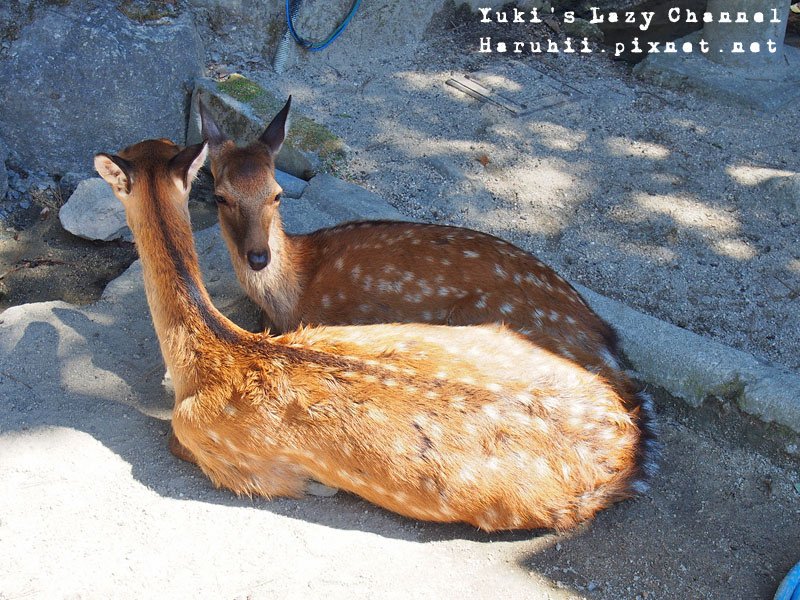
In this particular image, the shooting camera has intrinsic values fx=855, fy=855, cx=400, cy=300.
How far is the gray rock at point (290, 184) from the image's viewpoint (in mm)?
5223

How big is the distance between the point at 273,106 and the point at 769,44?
4.13 meters

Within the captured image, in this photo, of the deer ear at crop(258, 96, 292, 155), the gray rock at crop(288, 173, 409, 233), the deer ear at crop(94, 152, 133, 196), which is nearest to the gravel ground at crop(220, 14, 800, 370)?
the gray rock at crop(288, 173, 409, 233)

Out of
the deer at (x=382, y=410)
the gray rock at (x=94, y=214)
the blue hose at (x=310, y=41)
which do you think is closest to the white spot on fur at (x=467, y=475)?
the deer at (x=382, y=410)

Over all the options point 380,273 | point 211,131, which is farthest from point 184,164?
point 380,273

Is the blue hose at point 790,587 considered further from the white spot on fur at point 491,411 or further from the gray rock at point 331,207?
the gray rock at point 331,207

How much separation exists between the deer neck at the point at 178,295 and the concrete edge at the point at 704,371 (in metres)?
1.87

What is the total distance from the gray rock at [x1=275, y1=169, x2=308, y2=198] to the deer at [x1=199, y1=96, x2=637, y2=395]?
3.39 feet

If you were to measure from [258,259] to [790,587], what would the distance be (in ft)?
7.95

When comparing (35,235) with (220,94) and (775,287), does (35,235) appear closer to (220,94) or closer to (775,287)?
(220,94)

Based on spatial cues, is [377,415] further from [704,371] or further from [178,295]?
[704,371]

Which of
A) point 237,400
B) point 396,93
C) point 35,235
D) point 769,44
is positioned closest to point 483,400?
point 237,400

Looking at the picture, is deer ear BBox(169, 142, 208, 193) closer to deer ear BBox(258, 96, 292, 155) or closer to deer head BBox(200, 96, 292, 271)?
deer head BBox(200, 96, 292, 271)

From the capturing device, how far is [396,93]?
6.68 m

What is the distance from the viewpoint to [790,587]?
2.88 metres
